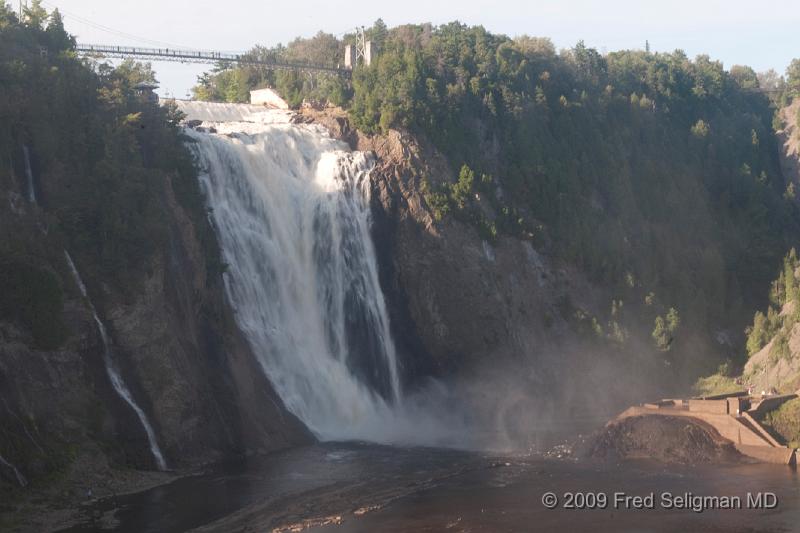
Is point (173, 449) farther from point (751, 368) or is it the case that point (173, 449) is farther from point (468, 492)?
point (751, 368)

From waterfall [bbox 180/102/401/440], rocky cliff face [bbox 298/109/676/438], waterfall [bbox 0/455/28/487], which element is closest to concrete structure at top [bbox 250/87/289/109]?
rocky cliff face [bbox 298/109/676/438]

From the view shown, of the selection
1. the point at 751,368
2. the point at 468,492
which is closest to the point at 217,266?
the point at 468,492

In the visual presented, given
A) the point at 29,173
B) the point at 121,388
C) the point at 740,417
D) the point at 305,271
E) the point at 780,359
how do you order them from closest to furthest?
the point at 121,388 → the point at 29,173 → the point at 740,417 → the point at 305,271 → the point at 780,359

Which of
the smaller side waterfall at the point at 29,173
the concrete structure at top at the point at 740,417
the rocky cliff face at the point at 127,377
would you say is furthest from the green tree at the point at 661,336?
the smaller side waterfall at the point at 29,173

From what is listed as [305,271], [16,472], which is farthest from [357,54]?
[16,472]

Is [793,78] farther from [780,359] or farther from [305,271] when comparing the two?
[305,271]
